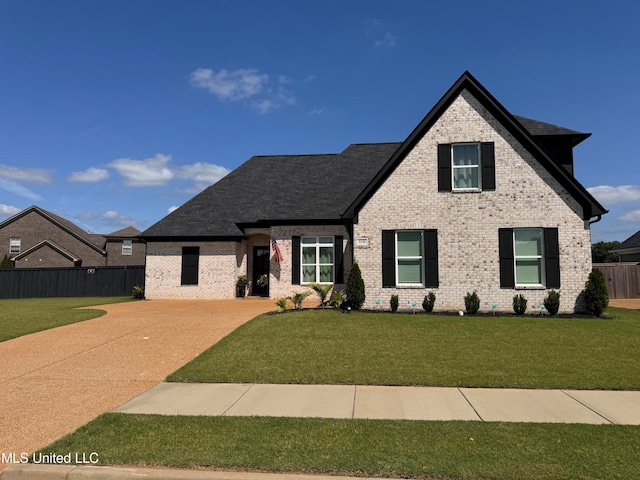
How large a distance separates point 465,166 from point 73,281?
980 inches

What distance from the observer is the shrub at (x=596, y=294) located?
12.8m

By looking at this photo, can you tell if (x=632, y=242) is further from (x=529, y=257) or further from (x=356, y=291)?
(x=356, y=291)

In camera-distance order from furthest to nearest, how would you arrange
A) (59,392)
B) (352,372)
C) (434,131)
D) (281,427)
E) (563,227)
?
(434,131)
(563,227)
(352,372)
(59,392)
(281,427)

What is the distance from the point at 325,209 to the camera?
18.2 meters

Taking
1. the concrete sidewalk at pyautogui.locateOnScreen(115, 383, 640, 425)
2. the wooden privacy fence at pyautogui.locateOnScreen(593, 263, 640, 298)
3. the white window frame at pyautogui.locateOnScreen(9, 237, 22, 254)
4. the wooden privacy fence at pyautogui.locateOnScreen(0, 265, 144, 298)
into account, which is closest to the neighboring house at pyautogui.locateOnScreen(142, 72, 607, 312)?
the concrete sidewalk at pyautogui.locateOnScreen(115, 383, 640, 425)

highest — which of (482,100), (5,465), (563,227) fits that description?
(482,100)

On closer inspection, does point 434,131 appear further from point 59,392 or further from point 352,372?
point 59,392

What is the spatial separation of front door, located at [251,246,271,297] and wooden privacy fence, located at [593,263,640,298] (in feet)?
57.6

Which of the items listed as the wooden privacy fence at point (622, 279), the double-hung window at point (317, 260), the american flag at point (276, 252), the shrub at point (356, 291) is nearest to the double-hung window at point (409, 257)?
the shrub at point (356, 291)

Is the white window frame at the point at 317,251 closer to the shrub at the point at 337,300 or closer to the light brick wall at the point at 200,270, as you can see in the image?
the shrub at the point at 337,300

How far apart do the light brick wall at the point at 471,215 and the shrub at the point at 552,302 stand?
0.27m

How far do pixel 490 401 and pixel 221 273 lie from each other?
1552cm

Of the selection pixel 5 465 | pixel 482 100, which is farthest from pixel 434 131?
pixel 5 465

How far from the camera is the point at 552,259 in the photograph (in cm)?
1348
